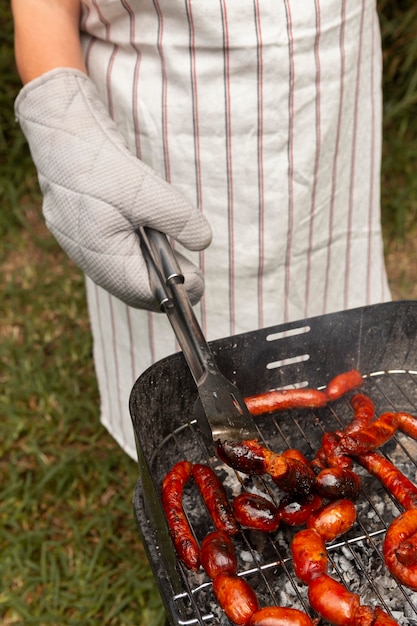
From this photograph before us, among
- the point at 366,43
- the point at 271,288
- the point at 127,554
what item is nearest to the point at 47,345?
the point at 127,554

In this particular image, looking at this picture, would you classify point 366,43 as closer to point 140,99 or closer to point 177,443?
point 140,99

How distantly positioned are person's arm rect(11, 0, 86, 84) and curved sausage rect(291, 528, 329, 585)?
1.37 m

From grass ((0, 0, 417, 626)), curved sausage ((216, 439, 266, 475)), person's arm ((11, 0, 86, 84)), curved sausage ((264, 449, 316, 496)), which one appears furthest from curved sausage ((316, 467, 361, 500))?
grass ((0, 0, 417, 626))

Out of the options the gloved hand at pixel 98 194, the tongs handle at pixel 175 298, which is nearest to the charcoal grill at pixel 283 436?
the tongs handle at pixel 175 298

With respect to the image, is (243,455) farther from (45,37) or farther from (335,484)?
(45,37)

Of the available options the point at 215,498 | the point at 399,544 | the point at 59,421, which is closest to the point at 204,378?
the point at 215,498

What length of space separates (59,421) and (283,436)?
1938 millimetres

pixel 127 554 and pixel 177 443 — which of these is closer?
pixel 177 443

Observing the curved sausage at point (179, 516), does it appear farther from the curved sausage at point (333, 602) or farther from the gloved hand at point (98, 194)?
the gloved hand at point (98, 194)

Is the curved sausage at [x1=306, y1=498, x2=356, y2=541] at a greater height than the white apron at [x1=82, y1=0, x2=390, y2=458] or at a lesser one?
lesser

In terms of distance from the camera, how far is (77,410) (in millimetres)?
3430

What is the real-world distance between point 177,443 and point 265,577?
0.37 meters

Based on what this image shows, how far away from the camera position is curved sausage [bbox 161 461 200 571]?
4.78 ft

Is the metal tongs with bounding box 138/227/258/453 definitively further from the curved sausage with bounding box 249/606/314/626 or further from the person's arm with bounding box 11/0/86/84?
the person's arm with bounding box 11/0/86/84
